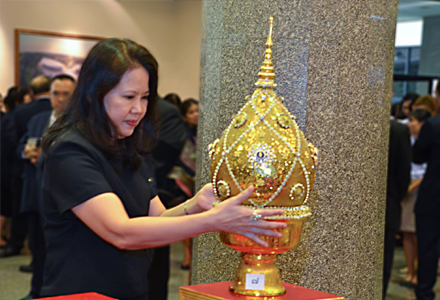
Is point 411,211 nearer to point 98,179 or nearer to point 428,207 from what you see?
point 428,207

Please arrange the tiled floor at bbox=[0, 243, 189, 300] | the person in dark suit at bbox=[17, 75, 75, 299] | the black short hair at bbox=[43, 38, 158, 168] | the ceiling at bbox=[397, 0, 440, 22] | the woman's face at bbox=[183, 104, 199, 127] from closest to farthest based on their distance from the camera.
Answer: the black short hair at bbox=[43, 38, 158, 168], the person in dark suit at bbox=[17, 75, 75, 299], the tiled floor at bbox=[0, 243, 189, 300], the woman's face at bbox=[183, 104, 199, 127], the ceiling at bbox=[397, 0, 440, 22]

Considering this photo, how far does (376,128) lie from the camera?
230cm

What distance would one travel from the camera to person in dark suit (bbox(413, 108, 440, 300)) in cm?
466

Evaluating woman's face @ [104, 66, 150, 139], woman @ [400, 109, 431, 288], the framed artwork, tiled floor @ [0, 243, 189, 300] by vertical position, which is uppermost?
the framed artwork

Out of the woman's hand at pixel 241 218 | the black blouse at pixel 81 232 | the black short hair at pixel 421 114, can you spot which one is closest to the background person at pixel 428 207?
the black short hair at pixel 421 114

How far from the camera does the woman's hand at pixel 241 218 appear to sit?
4.50 feet

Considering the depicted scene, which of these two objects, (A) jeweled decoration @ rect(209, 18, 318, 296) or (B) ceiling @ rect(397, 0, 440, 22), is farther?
(B) ceiling @ rect(397, 0, 440, 22)

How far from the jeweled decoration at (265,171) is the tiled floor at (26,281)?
361cm

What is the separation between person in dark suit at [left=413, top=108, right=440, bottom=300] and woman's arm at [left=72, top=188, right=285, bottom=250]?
11.7 ft

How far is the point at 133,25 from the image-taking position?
8.57 metres

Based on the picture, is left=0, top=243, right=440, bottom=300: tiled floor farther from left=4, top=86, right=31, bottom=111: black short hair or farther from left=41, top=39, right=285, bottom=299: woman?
left=41, top=39, right=285, bottom=299: woman

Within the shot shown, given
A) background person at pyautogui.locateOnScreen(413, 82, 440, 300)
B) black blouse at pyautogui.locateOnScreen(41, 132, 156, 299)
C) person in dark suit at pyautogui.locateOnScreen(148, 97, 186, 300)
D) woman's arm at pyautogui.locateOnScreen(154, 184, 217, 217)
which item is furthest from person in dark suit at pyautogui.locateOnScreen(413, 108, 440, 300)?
black blouse at pyautogui.locateOnScreen(41, 132, 156, 299)

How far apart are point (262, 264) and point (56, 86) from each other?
3.20 metres

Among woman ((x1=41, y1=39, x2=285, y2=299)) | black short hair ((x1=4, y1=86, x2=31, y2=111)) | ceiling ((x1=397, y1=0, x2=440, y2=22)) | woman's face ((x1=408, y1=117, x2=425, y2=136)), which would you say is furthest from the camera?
ceiling ((x1=397, y1=0, x2=440, y2=22))
